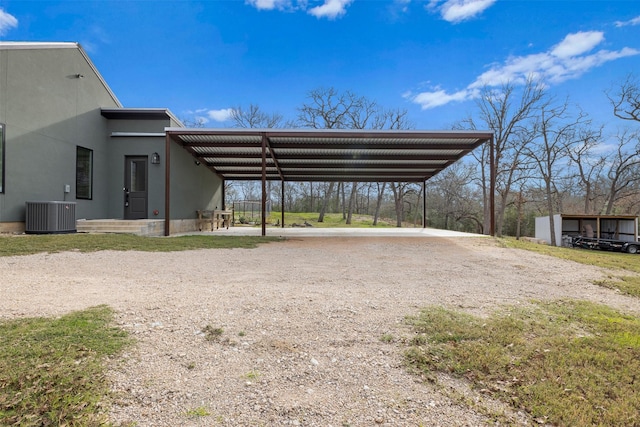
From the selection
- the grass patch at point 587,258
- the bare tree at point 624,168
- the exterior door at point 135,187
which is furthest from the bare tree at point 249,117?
the bare tree at point 624,168

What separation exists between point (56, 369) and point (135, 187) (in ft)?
34.9

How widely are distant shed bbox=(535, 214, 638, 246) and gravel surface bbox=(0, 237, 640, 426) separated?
684 inches

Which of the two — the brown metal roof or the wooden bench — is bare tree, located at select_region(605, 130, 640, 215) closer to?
the brown metal roof

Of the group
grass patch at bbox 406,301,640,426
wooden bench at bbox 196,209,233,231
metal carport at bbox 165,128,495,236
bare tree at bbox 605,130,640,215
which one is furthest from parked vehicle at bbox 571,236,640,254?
wooden bench at bbox 196,209,233,231

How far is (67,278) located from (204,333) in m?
3.11

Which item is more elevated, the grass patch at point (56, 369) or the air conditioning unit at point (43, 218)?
the air conditioning unit at point (43, 218)

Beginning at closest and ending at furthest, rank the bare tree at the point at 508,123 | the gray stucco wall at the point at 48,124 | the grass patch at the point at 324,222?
the gray stucco wall at the point at 48,124 → the bare tree at the point at 508,123 → the grass patch at the point at 324,222

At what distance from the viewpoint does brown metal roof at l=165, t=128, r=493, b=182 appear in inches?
391

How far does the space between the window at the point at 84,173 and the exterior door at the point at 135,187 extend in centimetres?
102

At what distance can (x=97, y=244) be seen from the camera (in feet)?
23.2

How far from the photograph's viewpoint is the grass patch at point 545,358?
1790 millimetres

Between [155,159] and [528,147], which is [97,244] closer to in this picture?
[155,159]

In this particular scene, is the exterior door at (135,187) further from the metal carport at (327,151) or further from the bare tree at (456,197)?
the bare tree at (456,197)

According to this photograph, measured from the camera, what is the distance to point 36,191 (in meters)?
8.49
